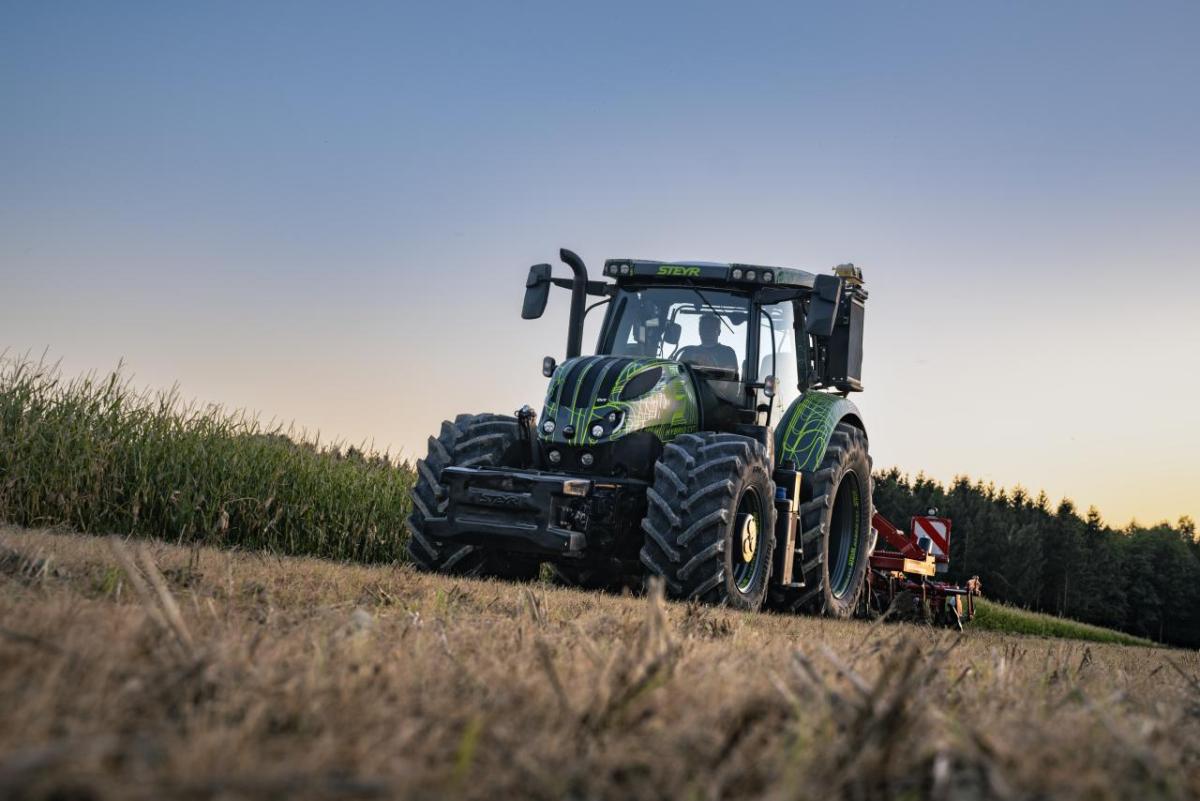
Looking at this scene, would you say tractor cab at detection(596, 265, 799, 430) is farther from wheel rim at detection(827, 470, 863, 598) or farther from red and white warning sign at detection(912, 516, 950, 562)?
red and white warning sign at detection(912, 516, 950, 562)

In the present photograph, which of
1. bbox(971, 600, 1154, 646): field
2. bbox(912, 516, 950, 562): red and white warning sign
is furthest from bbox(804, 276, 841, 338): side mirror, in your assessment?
bbox(971, 600, 1154, 646): field

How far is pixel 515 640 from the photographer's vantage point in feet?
13.8

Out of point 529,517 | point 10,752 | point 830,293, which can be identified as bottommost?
point 10,752

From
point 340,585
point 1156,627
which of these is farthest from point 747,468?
point 1156,627

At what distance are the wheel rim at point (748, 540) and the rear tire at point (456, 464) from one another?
1.88 m

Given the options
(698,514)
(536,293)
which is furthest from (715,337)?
(698,514)

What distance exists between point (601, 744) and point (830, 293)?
7744 mm

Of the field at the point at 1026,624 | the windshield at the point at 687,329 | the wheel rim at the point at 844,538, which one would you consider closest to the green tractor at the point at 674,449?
the windshield at the point at 687,329

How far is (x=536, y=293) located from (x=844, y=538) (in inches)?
153

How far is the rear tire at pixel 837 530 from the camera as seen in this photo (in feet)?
35.5

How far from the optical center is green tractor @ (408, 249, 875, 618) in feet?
30.2

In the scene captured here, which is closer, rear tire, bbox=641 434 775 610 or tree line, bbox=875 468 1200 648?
rear tire, bbox=641 434 775 610

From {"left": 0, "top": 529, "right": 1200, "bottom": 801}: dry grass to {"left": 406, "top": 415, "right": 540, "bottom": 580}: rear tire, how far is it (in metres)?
5.97

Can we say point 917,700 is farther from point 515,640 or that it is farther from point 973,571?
point 973,571
